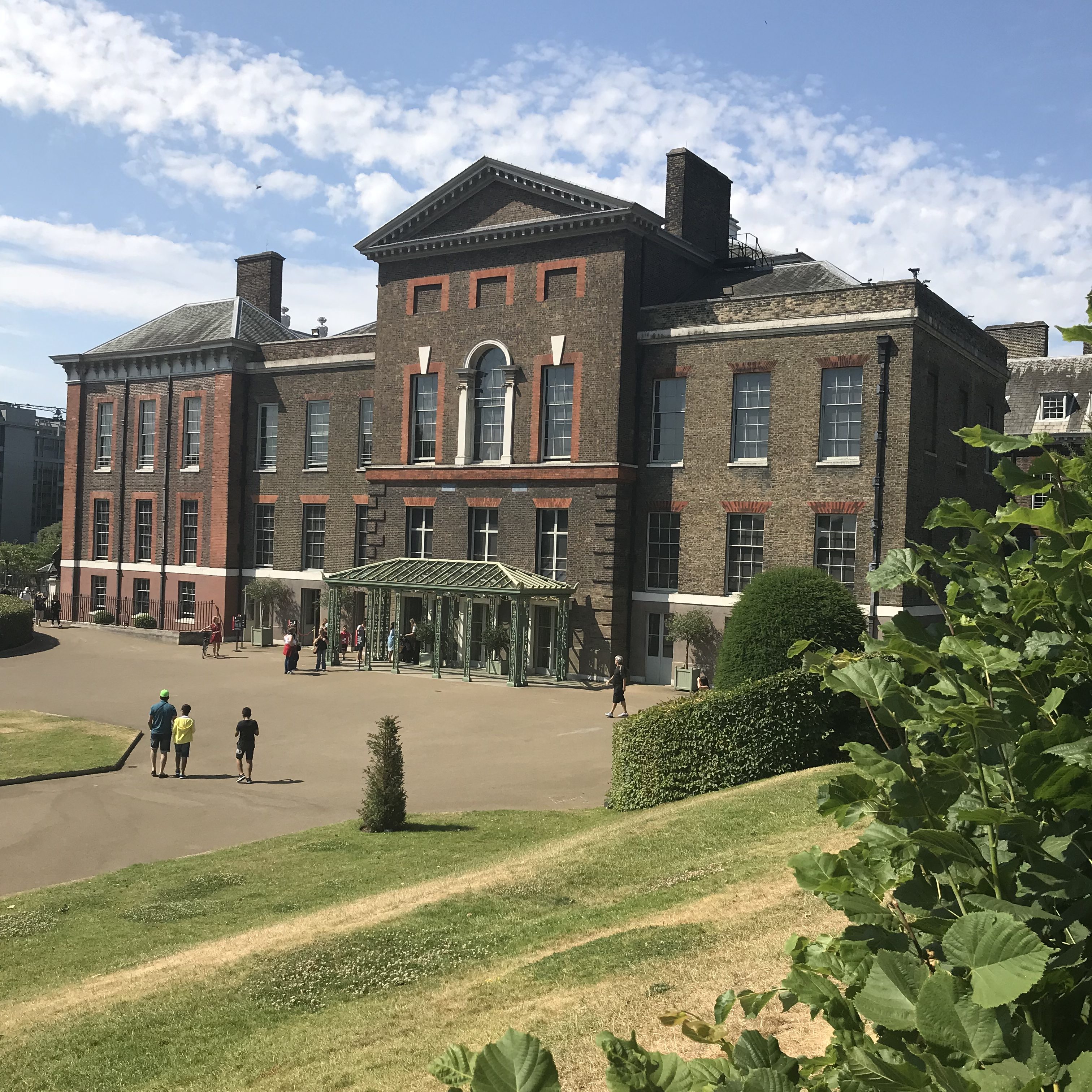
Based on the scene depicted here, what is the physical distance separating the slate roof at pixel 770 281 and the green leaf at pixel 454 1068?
29.3 m

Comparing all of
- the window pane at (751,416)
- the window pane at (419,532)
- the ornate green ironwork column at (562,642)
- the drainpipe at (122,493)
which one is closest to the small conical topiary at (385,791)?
the ornate green ironwork column at (562,642)

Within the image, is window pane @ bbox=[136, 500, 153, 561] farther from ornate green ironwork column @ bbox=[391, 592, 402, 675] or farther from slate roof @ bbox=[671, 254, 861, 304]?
slate roof @ bbox=[671, 254, 861, 304]

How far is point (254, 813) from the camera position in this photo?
17.5 metres

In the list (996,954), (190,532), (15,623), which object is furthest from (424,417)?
(996,954)

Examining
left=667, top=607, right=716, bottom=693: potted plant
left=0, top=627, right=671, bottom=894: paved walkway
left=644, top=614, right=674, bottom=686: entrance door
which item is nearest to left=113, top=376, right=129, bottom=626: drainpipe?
left=0, top=627, right=671, bottom=894: paved walkway

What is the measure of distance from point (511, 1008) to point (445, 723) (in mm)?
17378

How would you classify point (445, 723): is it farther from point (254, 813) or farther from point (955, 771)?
point (955, 771)

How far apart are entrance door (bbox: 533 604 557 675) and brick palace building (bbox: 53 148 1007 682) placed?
0.08 m

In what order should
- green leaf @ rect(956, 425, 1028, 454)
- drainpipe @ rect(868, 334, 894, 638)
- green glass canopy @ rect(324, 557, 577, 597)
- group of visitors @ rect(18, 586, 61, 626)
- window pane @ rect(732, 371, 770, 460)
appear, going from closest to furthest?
green leaf @ rect(956, 425, 1028, 454)
drainpipe @ rect(868, 334, 894, 638)
window pane @ rect(732, 371, 770, 460)
green glass canopy @ rect(324, 557, 577, 597)
group of visitors @ rect(18, 586, 61, 626)

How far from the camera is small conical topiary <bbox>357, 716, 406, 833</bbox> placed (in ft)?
52.5

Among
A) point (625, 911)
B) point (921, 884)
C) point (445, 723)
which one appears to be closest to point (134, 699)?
point (445, 723)

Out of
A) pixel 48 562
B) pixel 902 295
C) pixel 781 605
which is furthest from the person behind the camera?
pixel 48 562

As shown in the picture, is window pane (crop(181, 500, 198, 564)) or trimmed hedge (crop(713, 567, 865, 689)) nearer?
trimmed hedge (crop(713, 567, 865, 689))

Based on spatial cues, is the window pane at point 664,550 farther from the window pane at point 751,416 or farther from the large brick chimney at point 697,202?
the large brick chimney at point 697,202
